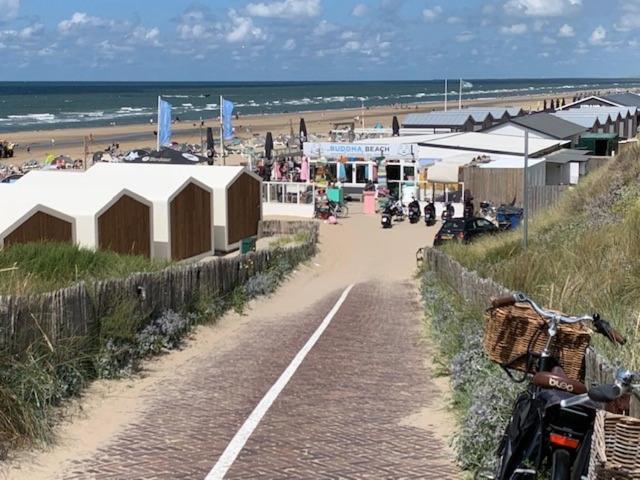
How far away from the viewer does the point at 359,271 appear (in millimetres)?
21594

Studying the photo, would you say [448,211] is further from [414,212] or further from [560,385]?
[560,385]

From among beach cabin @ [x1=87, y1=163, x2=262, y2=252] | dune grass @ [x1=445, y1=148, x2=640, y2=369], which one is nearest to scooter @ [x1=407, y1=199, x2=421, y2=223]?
beach cabin @ [x1=87, y1=163, x2=262, y2=252]

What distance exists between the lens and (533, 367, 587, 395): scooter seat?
3.91 meters

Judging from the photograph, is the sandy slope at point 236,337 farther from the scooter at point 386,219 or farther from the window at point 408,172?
the window at point 408,172

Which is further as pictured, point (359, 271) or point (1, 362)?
point (359, 271)

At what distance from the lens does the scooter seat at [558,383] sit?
391 cm

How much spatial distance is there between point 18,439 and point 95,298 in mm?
2353

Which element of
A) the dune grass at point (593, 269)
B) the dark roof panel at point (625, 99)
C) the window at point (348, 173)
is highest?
the dark roof panel at point (625, 99)

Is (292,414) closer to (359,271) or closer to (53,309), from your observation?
(53,309)

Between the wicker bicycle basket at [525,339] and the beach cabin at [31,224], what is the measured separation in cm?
1183

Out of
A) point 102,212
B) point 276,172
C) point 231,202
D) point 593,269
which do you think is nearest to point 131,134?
point 276,172

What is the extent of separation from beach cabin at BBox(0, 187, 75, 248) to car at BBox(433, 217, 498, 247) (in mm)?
8738

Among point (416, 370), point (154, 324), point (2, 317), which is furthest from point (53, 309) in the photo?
point (416, 370)

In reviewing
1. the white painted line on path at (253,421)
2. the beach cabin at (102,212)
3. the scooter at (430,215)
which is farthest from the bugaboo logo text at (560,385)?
the scooter at (430,215)
